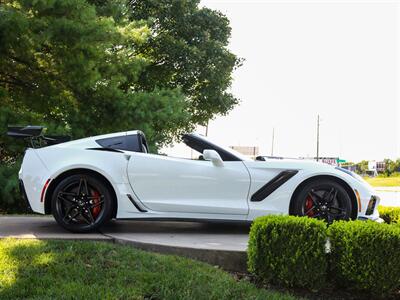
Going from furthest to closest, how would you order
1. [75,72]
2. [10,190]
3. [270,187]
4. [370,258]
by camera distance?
1. [75,72]
2. [10,190]
3. [270,187]
4. [370,258]

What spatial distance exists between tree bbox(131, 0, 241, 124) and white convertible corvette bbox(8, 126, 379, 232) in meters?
13.7

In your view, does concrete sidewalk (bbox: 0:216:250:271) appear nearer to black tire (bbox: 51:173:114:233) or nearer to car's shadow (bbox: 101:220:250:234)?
car's shadow (bbox: 101:220:250:234)

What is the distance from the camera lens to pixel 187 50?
18875 mm

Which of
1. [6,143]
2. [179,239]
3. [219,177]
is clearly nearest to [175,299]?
[179,239]

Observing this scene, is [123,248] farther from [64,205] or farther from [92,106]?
[92,106]

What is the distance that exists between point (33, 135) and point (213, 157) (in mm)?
2119

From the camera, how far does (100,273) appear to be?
368cm

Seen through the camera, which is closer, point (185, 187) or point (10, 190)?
point (185, 187)

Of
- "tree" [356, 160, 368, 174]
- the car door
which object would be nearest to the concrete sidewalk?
the car door

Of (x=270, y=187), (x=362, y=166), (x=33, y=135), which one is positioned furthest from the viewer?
(x=362, y=166)

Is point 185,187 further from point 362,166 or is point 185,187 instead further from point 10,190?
point 362,166

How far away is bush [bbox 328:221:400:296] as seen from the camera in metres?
3.74

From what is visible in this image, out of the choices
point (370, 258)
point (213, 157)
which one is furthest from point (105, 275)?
point (370, 258)

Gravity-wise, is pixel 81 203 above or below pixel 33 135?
below
